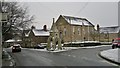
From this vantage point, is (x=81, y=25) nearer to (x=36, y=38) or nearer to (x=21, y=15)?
(x=36, y=38)

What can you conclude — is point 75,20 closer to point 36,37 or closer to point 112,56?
point 36,37

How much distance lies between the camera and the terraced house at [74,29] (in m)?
79.7

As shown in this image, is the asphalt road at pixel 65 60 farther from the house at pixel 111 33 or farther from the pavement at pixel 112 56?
the house at pixel 111 33

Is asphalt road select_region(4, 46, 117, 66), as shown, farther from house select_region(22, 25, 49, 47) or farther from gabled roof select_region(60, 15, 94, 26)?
house select_region(22, 25, 49, 47)

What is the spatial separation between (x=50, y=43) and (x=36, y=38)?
1639 inches

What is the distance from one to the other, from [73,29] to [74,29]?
367mm

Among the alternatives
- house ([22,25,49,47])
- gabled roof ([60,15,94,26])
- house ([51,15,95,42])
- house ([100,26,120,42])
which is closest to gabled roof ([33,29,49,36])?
house ([22,25,49,47])

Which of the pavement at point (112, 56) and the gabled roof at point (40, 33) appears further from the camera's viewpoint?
the gabled roof at point (40, 33)

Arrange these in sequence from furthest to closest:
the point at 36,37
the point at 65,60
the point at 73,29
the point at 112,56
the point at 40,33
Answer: the point at 40,33
the point at 36,37
the point at 73,29
the point at 112,56
the point at 65,60

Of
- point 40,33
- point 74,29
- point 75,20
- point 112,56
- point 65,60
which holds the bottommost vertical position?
point 65,60

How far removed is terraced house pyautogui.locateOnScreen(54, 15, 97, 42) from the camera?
79.7 meters

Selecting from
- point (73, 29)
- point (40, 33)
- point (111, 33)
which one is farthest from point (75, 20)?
point (111, 33)

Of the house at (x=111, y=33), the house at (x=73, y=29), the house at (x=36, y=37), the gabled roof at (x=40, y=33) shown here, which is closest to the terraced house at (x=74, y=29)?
the house at (x=73, y=29)

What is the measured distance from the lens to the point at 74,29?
263 ft
